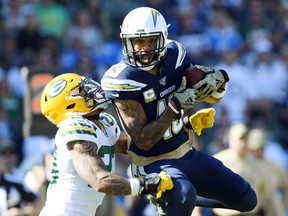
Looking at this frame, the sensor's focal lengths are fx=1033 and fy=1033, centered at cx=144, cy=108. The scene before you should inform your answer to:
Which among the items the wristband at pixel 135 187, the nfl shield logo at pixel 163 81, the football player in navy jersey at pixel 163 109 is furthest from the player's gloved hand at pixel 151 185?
the nfl shield logo at pixel 163 81

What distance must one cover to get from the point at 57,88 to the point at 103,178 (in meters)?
0.80

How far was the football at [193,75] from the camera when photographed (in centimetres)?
721

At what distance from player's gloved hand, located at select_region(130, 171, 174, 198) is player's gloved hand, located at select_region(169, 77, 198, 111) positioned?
53 cm

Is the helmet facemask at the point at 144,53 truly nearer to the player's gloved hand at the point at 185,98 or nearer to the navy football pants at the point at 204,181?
the player's gloved hand at the point at 185,98

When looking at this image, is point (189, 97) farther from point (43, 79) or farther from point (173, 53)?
point (43, 79)

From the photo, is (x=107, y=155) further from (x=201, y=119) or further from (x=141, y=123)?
(x=201, y=119)

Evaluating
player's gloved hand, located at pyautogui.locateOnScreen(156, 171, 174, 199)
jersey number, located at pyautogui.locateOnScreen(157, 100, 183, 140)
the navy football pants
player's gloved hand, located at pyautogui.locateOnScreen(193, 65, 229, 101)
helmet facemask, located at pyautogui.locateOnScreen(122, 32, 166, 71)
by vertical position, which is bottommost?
the navy football pants

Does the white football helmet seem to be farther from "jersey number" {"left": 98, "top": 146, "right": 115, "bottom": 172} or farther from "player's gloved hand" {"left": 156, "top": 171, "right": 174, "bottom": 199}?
"player's gloved hand" {"left": 156, "top": 171, "right": 174, "bottom": 199}

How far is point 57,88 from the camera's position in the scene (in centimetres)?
703

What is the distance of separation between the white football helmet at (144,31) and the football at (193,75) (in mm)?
245

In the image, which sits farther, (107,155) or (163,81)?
(163,81)

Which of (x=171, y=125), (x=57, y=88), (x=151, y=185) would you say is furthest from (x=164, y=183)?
(x=57, y=88)

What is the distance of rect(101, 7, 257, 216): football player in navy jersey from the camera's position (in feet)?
23.0

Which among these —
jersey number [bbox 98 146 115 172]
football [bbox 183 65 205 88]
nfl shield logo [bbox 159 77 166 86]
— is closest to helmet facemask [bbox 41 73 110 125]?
jersey number [bbox 98 146 115 172]
